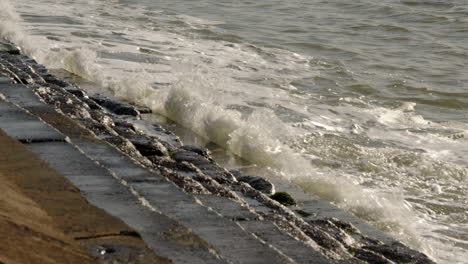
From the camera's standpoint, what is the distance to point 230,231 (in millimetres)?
4113

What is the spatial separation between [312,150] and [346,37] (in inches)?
316

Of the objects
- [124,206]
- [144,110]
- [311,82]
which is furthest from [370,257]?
[311,82]

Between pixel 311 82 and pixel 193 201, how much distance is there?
304 inches

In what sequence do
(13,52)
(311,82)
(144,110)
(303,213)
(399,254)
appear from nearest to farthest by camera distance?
(399,254)
(303,213)
(144,110)
(13,52)
(311,82)

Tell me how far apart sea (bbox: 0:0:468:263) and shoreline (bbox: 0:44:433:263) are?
3.16 feet

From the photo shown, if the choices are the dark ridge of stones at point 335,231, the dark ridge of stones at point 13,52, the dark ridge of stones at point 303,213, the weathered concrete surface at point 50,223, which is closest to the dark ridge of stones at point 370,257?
the dark ridge of stones at point 335,231

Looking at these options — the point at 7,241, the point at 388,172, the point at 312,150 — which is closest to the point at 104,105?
the point at 312,150

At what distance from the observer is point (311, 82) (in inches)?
476

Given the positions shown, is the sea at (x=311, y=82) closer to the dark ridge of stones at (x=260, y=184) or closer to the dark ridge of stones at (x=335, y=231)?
the dark ridge of stones at (x=260, y=184)

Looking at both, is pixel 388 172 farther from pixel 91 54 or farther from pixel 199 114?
pixel 91 54

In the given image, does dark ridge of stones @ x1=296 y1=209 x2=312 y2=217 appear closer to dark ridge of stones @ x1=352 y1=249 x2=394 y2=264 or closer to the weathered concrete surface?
dark ridge of stones @ x1=352 y1=249 x2=394 y2=264

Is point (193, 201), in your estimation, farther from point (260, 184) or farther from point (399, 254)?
point (260, 184)

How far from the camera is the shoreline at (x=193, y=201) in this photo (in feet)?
12.9

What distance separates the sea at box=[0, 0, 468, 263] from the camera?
7.23m
